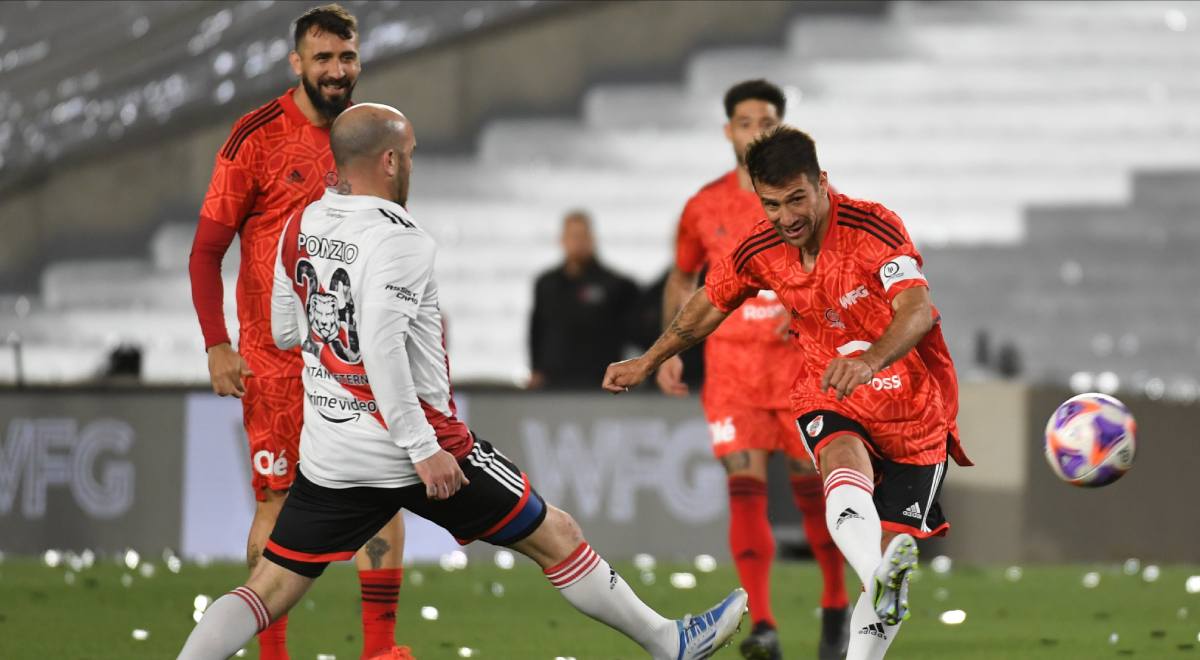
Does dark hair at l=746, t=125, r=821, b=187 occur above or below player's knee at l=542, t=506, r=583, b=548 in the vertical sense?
above

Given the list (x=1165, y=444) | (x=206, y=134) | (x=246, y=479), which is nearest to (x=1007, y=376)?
(x=1165, y=444)

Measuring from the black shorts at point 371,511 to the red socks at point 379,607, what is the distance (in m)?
0.77

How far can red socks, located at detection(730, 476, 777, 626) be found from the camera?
289 inches

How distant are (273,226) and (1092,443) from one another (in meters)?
2.70

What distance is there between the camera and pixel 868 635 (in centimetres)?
544

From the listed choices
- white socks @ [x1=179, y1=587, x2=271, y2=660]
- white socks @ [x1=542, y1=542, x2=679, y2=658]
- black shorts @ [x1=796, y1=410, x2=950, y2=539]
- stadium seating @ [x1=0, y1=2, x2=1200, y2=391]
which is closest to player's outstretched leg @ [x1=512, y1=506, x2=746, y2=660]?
white socks @ [x1=542, y1=542, x2=679, y2=658]

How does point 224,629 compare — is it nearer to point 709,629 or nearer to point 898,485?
point 709,629

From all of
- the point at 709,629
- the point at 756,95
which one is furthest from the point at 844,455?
the point at 756,95

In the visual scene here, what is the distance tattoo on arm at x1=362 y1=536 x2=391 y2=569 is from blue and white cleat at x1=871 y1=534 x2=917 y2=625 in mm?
1739

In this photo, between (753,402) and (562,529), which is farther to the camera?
(753,402)

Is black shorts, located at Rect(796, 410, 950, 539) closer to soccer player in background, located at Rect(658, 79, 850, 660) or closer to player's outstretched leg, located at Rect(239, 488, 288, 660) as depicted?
Answer: soccer player in background, located at Rect(658, 79, 850, 660)

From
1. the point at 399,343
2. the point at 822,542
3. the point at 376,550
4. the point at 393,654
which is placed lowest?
the point at 393,654

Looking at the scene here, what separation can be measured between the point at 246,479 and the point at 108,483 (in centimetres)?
82

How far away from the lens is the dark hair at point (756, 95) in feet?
24.6
